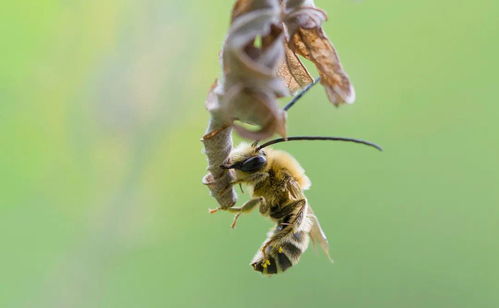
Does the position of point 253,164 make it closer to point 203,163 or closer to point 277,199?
point 277,199

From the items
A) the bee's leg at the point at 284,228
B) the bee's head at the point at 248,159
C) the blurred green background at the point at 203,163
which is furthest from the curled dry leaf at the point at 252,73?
the blurred green background at the point at 203,163

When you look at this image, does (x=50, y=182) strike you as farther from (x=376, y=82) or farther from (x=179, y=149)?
(x=376, y=82)

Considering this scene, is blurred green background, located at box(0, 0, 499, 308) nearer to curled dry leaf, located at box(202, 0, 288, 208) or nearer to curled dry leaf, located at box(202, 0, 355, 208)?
curled dry leaf, located at box(202, 0, 355, 208)

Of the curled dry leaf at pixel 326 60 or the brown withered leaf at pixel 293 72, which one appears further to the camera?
the brown withered leaf at pixel 293 72

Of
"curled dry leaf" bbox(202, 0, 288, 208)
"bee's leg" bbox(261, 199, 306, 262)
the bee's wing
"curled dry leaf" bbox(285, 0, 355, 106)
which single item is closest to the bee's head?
"bee's leg" bbox(261, 199, 306, 262)

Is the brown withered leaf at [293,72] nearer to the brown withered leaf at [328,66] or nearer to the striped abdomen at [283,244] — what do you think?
the brown withered leaf at [328,66]

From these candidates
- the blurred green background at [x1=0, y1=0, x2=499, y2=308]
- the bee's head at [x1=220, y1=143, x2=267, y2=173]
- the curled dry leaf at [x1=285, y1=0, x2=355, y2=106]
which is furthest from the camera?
the blurred green background at [x1=0, y1=0, x2=499, y2=308]

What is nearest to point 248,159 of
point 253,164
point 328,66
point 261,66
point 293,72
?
point 253,164
